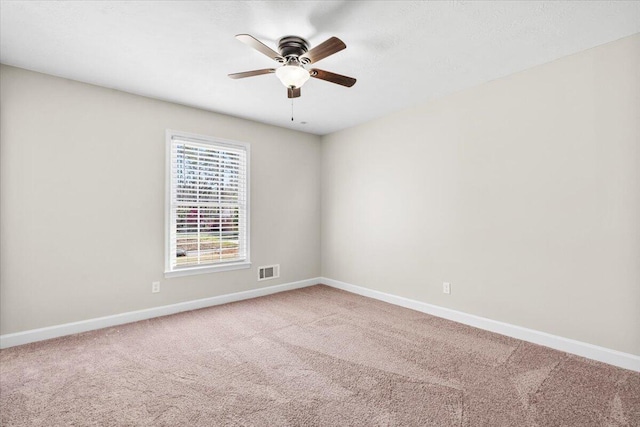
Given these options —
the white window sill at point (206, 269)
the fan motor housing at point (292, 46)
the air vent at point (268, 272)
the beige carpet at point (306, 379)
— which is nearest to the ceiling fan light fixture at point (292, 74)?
the fan motor housing at point (292, 46)

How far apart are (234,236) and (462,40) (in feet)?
11.5

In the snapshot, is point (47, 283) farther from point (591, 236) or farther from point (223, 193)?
point (591, 236)

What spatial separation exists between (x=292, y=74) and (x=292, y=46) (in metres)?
0.23

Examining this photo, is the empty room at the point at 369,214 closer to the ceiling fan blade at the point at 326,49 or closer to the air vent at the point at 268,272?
the ceiling fan blade at the point at 326,49

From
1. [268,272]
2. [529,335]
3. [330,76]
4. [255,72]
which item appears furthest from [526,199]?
[268,272]

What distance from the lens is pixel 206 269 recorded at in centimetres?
404

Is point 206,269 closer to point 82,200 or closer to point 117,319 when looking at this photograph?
point 117,319

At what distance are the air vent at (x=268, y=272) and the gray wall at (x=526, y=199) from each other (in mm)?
1494

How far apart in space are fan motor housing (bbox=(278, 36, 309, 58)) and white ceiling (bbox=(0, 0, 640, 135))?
0.06 m

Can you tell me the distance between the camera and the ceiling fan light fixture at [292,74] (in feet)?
7.79

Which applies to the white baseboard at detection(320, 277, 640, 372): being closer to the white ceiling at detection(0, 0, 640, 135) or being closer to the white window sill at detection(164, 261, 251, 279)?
the white window sill at detection(164, 261, 251, 279)

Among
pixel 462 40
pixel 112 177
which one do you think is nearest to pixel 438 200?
pixel 462 40

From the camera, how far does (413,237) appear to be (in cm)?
395

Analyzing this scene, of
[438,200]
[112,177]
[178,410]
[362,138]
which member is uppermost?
[362,138]
